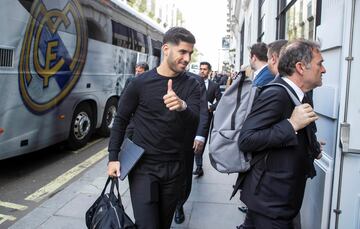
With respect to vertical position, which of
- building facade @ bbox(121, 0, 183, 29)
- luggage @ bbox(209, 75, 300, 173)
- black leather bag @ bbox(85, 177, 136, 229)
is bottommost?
black leather bag @ bbox(85, 177, 136, 229)

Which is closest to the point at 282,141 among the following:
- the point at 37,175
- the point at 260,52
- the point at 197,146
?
the point at 260,52

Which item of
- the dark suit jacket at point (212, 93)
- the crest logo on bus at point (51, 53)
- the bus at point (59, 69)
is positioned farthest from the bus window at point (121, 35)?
the dark suit jacket at point (212, 93)

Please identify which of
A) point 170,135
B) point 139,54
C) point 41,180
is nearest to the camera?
point 170,135

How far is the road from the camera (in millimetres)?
4829

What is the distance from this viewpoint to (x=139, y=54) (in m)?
11.0

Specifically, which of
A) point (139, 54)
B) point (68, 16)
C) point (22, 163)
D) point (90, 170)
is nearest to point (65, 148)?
point (22, 163)

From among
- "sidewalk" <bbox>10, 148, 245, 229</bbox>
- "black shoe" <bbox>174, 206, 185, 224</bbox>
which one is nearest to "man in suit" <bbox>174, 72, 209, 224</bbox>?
"black shoe" <bbox>174, 206, 185, 224</bbox>

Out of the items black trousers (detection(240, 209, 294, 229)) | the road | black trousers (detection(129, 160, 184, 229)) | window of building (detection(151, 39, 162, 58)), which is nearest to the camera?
black trousers (detection(240, 209, 294, 229))

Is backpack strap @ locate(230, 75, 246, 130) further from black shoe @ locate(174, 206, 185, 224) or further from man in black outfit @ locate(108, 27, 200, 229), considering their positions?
black shoe @ locate(174, 206, 185, 224)

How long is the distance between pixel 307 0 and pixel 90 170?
13.4 feet

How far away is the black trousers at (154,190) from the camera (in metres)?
2.64

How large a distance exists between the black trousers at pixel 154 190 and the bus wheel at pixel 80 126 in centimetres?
500

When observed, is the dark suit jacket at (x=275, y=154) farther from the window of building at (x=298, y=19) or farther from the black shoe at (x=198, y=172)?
the black shoe at (x=198, y=172)

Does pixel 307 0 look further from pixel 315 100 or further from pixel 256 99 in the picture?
pixel 256 99
